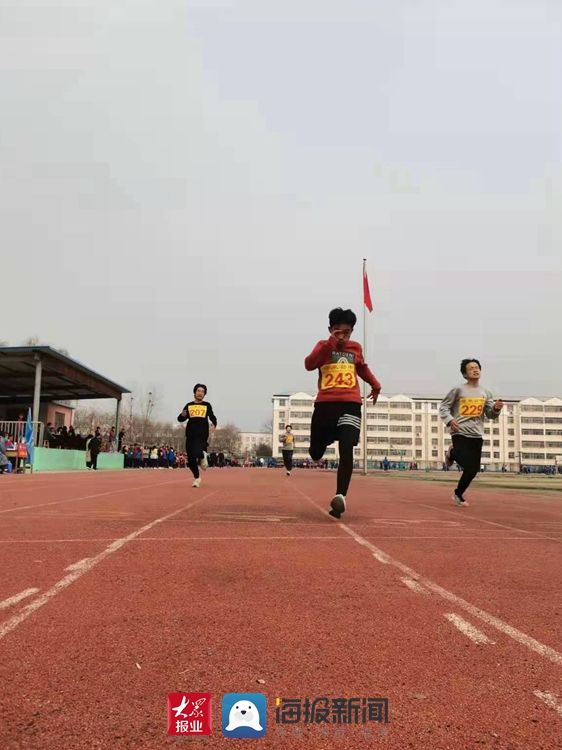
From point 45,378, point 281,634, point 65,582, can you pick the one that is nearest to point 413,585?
point 281,634

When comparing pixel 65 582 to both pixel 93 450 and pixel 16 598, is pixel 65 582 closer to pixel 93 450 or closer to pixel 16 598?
pixel 16 598

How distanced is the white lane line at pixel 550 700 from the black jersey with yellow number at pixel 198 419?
1002cm

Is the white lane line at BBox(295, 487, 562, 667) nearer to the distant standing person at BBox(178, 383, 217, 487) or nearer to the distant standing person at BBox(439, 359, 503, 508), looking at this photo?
the distant standing person at BBox(439, 359, 503, 508)

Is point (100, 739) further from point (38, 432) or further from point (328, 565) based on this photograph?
point (38, 432)

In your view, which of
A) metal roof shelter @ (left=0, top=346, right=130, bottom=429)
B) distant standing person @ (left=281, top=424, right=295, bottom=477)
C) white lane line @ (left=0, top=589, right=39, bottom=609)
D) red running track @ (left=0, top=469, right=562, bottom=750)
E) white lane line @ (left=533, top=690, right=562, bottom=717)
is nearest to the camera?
red running track @ (left=0, top=469, right=562, bottom=750)

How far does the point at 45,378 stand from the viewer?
35.1 metres

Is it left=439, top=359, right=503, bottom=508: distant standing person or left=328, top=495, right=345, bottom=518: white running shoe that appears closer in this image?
left=328, top=495, right=345, bottom=518: white running shoe

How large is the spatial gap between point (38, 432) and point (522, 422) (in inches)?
5481

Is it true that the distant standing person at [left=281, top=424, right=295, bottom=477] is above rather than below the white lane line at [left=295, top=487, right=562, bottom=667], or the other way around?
above

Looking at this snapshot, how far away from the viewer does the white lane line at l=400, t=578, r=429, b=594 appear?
3404 mm

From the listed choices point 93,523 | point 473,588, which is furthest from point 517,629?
point 93,523

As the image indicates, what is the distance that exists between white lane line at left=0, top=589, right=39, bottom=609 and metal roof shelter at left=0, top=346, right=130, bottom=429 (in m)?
23.3

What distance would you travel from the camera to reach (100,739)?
169cm

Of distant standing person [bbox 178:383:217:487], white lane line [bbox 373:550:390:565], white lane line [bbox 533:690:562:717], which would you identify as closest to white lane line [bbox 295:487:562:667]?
white lane line [bbox 373:550:390:565]
